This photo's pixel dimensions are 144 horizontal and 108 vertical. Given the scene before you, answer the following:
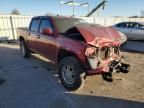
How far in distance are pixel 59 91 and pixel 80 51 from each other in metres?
1.28

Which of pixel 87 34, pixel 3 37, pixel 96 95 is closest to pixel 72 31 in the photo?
pixel 87 34

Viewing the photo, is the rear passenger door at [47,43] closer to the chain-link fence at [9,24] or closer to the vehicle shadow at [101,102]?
the vehicle shadow at [101,102]

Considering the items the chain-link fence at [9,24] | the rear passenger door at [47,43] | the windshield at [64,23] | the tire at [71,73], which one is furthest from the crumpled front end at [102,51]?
the chain-link fence at [9,24]

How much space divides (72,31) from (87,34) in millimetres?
844

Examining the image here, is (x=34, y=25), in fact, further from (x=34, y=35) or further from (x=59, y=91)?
(x=59, y=91)

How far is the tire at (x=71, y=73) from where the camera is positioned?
4723mm

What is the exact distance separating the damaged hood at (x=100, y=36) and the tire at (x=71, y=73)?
2.08 feet

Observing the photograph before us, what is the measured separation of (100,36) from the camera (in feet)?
15.8

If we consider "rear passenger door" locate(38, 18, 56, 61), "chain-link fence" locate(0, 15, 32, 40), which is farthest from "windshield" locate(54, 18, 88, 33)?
"chain-link fence" locate(0, 15, 32, 40)

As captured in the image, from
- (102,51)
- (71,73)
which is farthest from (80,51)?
(71,73)

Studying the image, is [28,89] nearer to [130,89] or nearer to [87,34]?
[87,34]

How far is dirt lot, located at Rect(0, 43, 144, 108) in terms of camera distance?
4.39 m

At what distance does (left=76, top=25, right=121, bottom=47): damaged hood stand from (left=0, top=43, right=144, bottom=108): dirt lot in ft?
4.13

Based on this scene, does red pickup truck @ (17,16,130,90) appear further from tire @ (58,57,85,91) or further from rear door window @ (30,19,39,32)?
rear door window @ (30,19,39,32)
